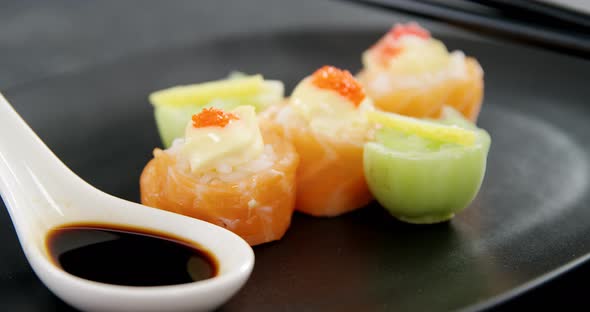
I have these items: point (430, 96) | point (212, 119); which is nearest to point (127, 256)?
point (212, 119)

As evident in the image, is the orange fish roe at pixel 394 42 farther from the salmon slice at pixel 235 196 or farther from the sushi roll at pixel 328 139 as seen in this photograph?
the salmon slice at pixel 235 196

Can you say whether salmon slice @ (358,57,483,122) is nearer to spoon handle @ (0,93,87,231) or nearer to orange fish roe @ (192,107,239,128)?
orange fish roe @ (192,107,239,128)

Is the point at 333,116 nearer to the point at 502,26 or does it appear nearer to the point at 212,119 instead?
the point at 212,119

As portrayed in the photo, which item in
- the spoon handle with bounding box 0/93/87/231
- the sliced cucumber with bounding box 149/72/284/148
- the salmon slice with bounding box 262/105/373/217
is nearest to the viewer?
the spoon handle with bounding box 0/93/87/231

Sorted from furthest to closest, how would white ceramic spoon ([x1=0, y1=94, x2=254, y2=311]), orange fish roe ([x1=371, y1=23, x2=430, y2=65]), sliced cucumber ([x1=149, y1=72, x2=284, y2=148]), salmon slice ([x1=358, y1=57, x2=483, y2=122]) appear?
orange fish roe ([x1=371, y1=23, x2=430, y2=65]) → salmon slice ([x1=358, y1=57, x2=483, y2=122]) → sliced cucumber ([x1=149, y1=72, x2=284, y2=148]) → white ceramic spoon ([x1=0, y1=94, x2=254, y2=311])

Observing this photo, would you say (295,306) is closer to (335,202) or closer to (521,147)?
(335,202)

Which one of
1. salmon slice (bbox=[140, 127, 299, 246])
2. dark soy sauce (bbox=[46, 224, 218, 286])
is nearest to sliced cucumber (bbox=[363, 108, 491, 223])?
salmon slice (bbox=[140, 127, 299, 246])

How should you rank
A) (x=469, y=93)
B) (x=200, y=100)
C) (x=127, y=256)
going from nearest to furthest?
(x=127, y=256) < (x=200, y=100) < (x=469, y=93)
